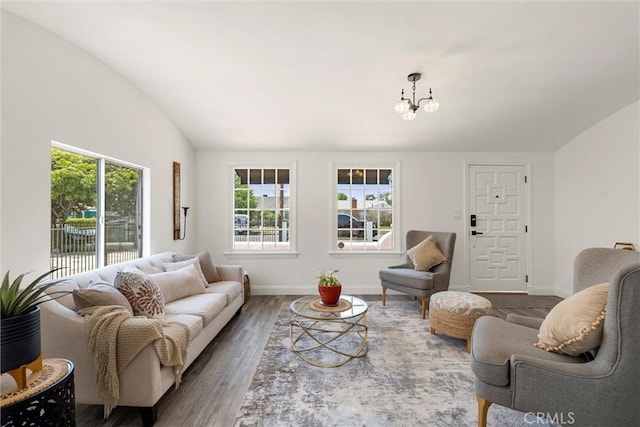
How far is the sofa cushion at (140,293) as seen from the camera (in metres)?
2.06

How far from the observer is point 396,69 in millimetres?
2668

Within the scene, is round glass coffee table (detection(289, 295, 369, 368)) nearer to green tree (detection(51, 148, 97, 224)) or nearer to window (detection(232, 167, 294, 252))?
window (detection(232, 167, 294, 252))

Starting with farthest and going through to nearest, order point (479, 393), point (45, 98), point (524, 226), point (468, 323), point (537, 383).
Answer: point (524, 226), point (468, 323), point (45, 98), point (479, 393), point (537, 383)

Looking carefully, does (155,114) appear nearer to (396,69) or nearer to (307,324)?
(396,69)

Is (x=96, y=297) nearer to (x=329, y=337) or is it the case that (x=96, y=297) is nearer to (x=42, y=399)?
(x=42, y=399)

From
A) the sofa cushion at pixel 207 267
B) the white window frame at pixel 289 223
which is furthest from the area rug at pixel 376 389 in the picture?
the white window frame at pixel 289 223

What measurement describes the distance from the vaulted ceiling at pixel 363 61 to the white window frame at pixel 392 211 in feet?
1.80

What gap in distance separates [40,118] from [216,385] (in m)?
2.28

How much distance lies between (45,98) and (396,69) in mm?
2818

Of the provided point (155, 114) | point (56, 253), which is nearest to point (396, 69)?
point (155, 114)

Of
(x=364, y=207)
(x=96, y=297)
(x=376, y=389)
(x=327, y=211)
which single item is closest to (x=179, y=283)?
(x=96, y=297)

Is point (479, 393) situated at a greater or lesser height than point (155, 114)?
lesser

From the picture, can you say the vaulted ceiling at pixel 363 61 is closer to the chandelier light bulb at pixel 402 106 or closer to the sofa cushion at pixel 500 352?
the chandelier light bulb at pixel 402 106

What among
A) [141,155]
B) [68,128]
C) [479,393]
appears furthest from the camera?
[141,155]
